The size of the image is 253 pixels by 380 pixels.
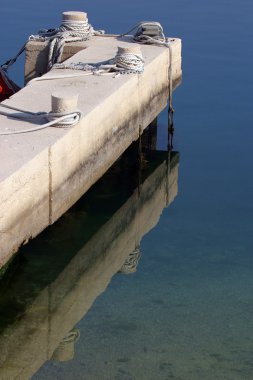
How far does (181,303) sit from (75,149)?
204 cm

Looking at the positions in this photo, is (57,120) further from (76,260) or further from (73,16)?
(73,16)

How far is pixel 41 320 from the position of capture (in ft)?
32.4

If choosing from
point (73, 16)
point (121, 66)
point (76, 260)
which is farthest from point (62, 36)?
point (76, 260)

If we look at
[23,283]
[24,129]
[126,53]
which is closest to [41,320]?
[23,283]

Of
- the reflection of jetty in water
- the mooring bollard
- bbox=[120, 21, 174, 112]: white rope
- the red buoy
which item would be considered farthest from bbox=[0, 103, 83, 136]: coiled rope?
bbox=[120, 21, 174, 112]: white rope

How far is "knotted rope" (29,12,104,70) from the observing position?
46.5 feet

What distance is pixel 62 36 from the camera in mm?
14461

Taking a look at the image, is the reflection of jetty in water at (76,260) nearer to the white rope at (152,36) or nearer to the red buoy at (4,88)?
the white rope at (152,36)

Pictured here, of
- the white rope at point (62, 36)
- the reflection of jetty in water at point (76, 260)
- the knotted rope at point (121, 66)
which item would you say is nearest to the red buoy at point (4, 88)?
the white rope at point (62, 36)

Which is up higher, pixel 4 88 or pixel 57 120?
pixel 57 120

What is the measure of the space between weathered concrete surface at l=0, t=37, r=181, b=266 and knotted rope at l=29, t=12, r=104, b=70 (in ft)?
0.73

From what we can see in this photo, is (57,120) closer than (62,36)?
Yes

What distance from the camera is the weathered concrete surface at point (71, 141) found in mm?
9711

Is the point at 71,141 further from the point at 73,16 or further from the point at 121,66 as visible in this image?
the point at 73,16
